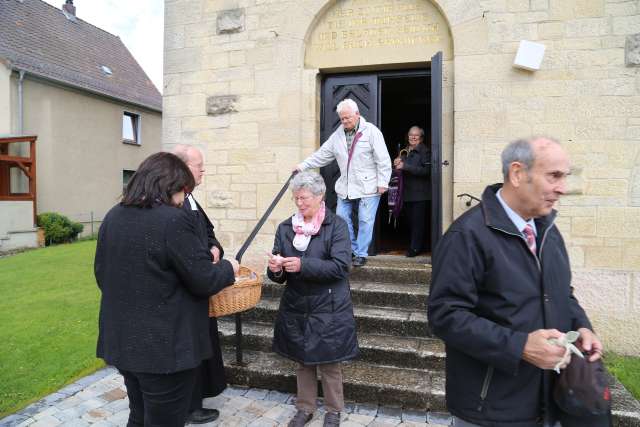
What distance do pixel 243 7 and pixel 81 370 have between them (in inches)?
167

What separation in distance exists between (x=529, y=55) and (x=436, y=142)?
3.92 ft

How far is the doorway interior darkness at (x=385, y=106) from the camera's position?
5.36 metres

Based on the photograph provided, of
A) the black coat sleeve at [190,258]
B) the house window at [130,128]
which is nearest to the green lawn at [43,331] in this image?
the black coat sleeve at [190,258]

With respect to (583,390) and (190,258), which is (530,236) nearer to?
(583,390)

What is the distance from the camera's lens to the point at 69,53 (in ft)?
55.2

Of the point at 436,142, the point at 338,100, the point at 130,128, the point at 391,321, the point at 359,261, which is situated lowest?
the point at 391,321

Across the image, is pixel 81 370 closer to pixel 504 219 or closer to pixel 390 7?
pixel 504 219

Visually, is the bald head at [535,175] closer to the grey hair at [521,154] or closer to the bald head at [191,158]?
the grey hair at [521,154]

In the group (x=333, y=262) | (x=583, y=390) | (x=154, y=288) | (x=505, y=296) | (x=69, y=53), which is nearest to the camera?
(x=583, y=390)

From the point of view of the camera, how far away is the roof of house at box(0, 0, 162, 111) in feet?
48.1

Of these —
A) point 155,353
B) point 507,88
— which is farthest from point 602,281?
point 155,353

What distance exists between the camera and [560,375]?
5.18ft

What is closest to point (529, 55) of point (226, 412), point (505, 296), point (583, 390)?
point (505, 296)

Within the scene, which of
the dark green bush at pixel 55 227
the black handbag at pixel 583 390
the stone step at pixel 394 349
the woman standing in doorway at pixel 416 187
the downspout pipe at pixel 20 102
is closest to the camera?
the black handbag at pixel 583 390
